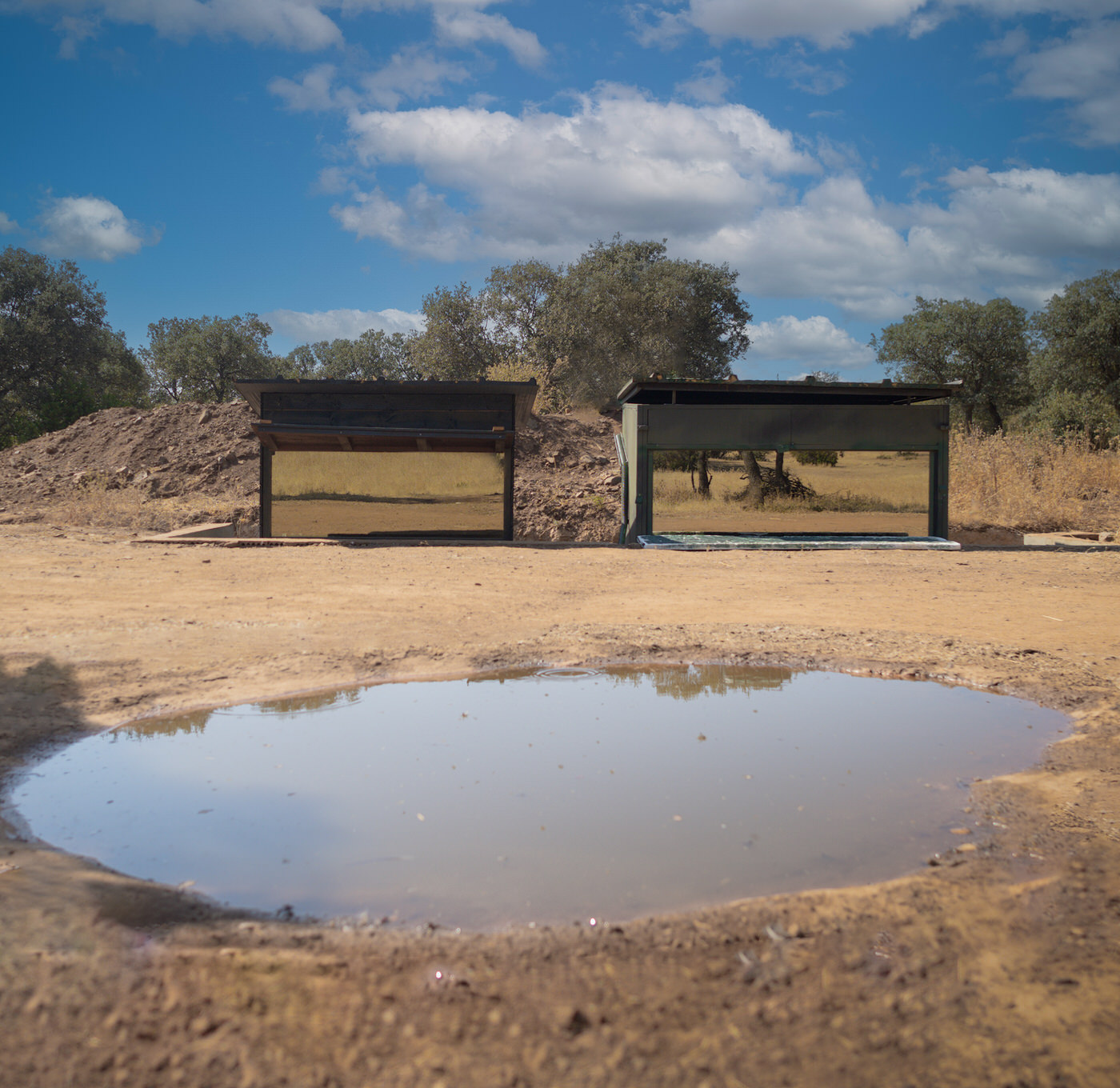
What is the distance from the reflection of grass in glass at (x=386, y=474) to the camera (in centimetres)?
1869

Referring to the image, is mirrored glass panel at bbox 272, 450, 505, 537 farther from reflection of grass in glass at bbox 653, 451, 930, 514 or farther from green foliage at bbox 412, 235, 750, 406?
green foliage at bbox 412, 235, 750, 406

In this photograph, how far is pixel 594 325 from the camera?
37844mm

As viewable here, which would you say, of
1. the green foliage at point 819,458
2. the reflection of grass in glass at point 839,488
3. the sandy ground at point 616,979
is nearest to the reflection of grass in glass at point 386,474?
the reflection of grass in glass at point 839,488

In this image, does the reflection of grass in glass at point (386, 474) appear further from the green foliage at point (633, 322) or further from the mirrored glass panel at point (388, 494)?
the green foliage at point (633, 322)

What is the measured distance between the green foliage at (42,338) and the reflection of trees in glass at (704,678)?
35.2 m

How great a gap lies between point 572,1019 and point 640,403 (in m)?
15.1

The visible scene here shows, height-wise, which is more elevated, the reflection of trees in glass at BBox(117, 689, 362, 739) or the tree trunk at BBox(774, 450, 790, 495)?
the tree trunk at BBox(774, 450, 790, 495)

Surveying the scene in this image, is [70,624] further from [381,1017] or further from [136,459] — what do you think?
[136,459]

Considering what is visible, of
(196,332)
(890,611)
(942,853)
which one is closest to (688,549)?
(890,611)

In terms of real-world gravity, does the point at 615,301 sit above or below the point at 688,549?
above

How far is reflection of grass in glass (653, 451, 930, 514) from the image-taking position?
78.0 ft

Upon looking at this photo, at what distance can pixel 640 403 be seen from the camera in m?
16.9

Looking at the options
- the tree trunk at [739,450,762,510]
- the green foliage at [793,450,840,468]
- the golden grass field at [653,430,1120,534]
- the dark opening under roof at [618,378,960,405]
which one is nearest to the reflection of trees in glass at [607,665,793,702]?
the dark opening under roof at [618,378,960,405]

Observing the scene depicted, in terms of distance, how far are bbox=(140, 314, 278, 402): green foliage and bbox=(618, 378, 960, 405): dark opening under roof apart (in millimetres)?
37075
